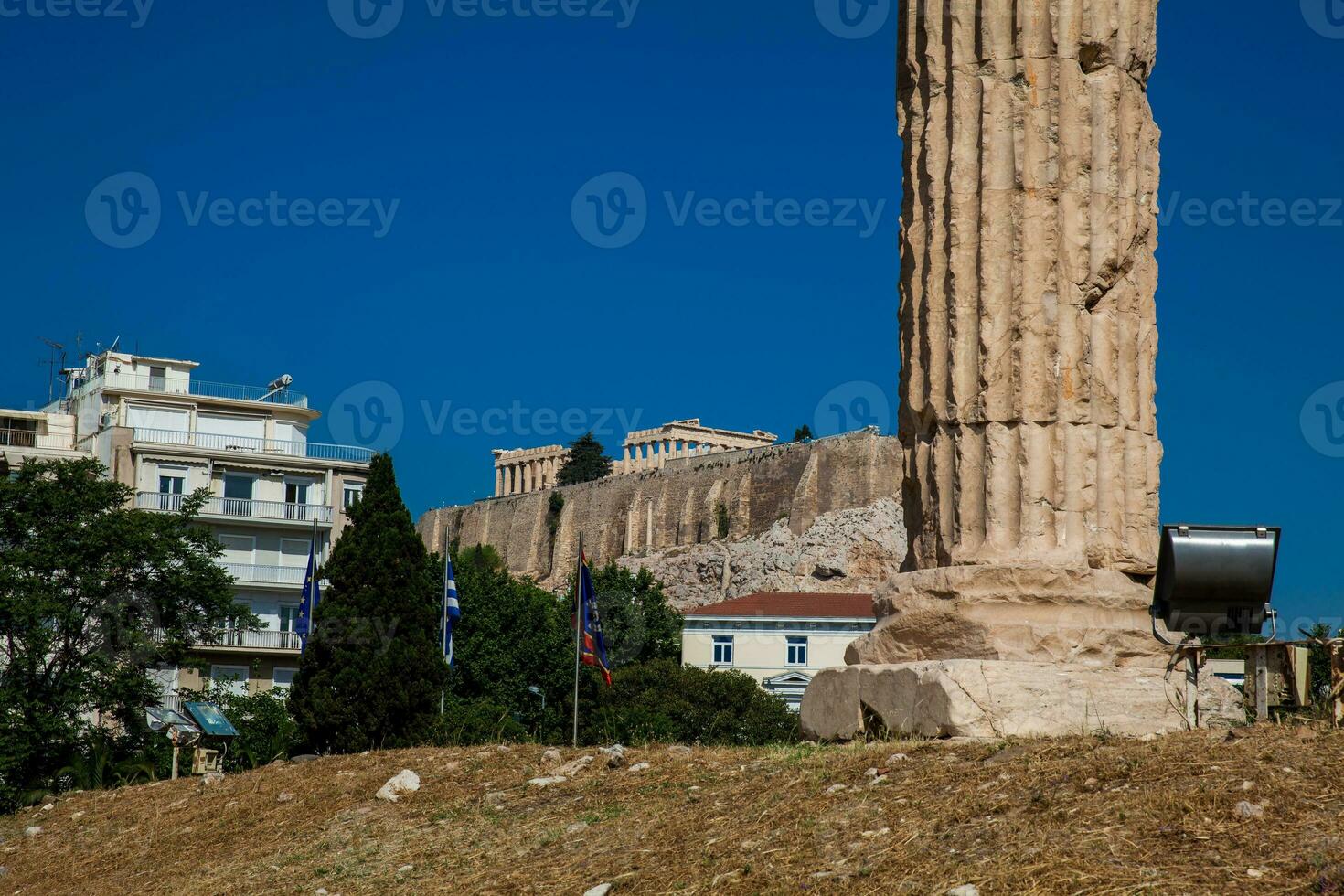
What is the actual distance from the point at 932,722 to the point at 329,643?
2175cm

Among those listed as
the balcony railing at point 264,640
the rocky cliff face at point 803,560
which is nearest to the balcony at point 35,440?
the balcony railing at point 264,640

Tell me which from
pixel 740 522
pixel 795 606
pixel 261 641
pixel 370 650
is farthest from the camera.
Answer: pixel 740 522

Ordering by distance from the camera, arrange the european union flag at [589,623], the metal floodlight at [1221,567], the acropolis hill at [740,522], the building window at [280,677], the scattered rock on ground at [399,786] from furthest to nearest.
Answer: the acropolis hill at [740,522] < the building window at [280,677] < the european union flag at [589,623] < the scattered rock on ground at [399,786] < the metal floodlight at [1221,567]

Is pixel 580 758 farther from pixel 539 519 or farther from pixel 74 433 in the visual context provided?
pixel 539 519

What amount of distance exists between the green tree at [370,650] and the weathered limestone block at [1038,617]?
1840cm

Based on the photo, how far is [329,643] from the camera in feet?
91.3

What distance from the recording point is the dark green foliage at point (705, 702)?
1700 inches

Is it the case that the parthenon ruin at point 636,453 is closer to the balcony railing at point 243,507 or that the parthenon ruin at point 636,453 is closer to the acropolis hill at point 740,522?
the acropolis hill at point 740,522

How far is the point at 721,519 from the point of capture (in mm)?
83688

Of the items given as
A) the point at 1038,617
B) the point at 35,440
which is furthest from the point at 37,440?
the point at 1038,617

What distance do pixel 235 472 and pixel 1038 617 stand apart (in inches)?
1722

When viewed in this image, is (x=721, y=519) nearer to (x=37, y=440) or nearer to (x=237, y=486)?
(x=237, y=486)

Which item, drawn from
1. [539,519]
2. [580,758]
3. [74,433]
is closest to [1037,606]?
[580,758]

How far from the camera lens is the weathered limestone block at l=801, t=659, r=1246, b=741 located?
7.26 m
